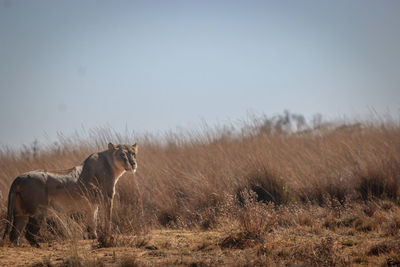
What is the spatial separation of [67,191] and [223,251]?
8.37 ft

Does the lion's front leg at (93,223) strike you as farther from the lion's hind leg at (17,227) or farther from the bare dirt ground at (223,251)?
the lion's hind leg at (17,227)

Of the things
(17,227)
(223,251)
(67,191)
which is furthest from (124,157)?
(223,251)

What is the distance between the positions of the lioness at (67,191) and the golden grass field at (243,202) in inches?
11.5

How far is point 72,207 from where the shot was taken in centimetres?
667

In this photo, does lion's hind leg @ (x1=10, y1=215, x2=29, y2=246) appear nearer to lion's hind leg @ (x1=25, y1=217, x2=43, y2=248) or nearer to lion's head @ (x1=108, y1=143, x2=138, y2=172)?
lion's hind leg @ (x1=25, y1=217, x2=43, y2=248)

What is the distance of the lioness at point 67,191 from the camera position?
6.18m

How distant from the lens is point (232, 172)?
9.45 metres

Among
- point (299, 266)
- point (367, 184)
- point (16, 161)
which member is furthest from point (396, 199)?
point (16, 161)

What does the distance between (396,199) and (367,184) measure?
0.64 metres

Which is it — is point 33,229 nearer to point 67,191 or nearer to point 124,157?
point 67,191

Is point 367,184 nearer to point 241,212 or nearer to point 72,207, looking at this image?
point 241,212

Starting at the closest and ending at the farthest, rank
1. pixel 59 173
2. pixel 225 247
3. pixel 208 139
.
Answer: pixel 225 247 < pixel 59 173 < pixel 208 139

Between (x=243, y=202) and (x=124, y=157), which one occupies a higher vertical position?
(x=124, y=157)

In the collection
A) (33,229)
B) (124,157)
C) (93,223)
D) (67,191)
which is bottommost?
(93,223)
